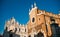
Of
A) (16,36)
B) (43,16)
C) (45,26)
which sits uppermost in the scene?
(43,16)

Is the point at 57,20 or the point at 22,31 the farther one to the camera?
the point at 22,31

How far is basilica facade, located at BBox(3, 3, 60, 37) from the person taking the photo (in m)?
11.9

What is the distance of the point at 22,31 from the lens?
15188mm

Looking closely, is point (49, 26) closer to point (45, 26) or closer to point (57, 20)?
point (45, 26)

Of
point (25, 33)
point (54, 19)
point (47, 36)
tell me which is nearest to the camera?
point (47, 36)

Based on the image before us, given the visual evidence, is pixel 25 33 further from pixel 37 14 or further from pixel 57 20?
pixel 57 20

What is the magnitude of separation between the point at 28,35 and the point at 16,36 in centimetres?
138

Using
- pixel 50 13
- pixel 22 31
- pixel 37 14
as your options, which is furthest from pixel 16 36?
pixel 50 13

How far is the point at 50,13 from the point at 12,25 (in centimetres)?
472

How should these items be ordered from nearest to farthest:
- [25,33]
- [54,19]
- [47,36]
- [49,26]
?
[47,36]
[49,26]
[54,19]
[25,33]

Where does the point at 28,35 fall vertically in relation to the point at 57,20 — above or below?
below

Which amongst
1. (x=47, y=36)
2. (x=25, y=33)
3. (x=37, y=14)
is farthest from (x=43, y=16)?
(x=25, y=33)

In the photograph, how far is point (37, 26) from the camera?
12953 millimetres

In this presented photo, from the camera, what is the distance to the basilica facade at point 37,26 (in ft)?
39.2
